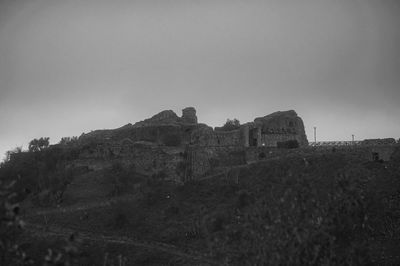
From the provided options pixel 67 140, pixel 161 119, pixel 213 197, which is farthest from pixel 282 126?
pixel 67 140

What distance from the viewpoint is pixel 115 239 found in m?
48.6

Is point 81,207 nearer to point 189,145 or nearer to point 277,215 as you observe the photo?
point 189,145

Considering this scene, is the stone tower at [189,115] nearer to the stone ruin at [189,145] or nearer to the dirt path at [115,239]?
the stone ruin at [189,145]

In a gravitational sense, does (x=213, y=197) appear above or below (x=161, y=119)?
below

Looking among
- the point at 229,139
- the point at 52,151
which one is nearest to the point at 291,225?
the point at 229,139

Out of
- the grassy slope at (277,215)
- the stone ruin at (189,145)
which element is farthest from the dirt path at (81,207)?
the stone ruin at (189,145)

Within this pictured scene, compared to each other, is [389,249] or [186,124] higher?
[186,124]

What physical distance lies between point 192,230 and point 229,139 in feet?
81.6

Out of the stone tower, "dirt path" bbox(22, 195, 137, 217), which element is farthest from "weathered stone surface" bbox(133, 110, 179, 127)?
"dirt path" bbox(22, 195, 137, 217)

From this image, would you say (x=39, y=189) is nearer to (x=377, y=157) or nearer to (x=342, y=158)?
(x=342, y=158)

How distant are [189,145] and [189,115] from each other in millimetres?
16989

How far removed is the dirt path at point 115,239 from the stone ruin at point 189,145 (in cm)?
1649

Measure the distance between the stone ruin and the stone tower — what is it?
291 cm

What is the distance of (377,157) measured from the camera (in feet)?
187
